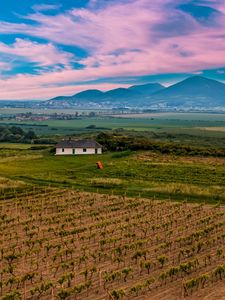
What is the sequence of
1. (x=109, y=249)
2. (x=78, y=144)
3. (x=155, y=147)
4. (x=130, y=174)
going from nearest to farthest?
(x=109, y=249) → (x=130, y=174) → (x=78, y=144) → (x=155, y=147)

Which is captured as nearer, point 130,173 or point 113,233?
point 113,233

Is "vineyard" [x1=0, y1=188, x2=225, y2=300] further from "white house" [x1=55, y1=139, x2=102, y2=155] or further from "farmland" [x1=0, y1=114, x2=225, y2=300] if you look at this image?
"white house" [x1=55, y1=139, x2=102, y2=155]

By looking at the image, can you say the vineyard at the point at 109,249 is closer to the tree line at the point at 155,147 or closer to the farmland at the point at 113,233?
the farmland at the point at 113,233

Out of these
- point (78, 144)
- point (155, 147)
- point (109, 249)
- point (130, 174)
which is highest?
point (78, 144)

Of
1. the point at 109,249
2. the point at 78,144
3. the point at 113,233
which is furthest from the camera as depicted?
the point at 78,144

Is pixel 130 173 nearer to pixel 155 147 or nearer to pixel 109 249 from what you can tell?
pixel 155 147

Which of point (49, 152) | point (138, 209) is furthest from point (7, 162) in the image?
point (138, 209)

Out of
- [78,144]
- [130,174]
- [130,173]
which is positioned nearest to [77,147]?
[78,144]

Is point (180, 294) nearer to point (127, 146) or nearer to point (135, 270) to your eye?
point (135, 270)
